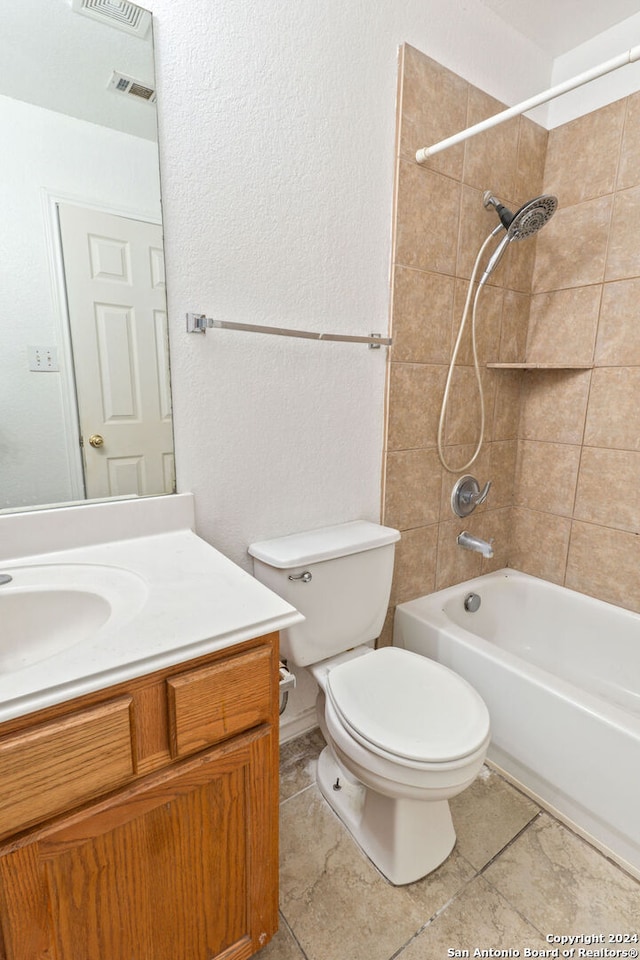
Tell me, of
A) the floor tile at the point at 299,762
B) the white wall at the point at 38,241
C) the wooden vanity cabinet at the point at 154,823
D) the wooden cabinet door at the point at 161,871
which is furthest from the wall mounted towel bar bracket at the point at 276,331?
the floor tile at the point at 299,762

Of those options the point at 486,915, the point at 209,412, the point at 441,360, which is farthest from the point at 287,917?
the point at 441,360

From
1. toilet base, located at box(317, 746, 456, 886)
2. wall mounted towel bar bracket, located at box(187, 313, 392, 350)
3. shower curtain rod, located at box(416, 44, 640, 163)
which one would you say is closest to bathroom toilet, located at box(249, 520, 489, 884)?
toilet base, located at box(317, 746, 456, 886)

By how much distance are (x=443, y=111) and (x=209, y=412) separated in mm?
1250

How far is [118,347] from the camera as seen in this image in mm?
1104

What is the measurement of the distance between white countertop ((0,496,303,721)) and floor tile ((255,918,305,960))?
81 centimetres

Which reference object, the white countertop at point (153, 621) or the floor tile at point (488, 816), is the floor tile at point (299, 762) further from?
A: the white countertop at point (153, 621)

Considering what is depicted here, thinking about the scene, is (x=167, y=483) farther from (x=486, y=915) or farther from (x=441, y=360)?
(x=486, y=915)

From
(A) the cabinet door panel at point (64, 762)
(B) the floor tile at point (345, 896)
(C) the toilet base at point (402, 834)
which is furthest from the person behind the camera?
(C) the toilet base at point (402, 834)

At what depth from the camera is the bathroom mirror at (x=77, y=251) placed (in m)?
0.96

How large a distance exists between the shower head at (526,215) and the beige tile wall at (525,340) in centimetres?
11

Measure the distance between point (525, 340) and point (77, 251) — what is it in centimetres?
169

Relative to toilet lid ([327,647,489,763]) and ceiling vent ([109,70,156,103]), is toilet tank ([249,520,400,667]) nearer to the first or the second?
toilet lid ([327,647,489,763])

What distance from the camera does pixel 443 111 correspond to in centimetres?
153

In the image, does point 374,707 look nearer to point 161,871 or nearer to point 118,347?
point 161,871
